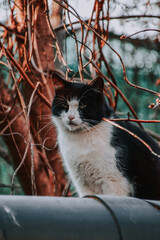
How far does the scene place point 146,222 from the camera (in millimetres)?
560

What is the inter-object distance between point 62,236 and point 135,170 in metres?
1.04

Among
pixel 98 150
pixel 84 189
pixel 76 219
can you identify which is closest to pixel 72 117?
pixel 98 150

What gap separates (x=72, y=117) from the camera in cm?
148

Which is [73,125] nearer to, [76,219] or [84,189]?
[84,189]

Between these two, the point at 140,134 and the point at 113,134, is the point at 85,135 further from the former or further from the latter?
the point at 140,134

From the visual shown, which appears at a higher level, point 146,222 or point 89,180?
point 146,222

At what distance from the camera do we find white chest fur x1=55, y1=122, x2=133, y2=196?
1433mm

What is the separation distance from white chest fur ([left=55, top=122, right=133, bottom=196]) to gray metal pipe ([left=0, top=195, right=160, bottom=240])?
838 mm

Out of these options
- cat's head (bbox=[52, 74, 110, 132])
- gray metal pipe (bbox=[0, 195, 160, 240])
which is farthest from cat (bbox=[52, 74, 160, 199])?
gray metal pipe (bbox=[0, 195, 160, 240])

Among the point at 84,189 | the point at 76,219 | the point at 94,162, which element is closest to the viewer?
the point at 76,219

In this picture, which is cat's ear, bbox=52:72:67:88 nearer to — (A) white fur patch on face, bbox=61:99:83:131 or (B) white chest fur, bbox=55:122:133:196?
(A) white fur patch on face, bbox=61:99:83:131

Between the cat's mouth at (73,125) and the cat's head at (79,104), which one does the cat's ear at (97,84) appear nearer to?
the cat's head at (79,104)

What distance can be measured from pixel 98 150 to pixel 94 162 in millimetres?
Result: 56

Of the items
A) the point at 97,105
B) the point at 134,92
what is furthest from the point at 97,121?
the point at 134,92
